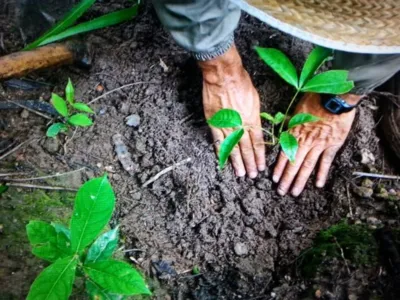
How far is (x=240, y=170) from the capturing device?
5.08 ft

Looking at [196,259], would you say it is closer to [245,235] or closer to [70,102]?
[245,235]

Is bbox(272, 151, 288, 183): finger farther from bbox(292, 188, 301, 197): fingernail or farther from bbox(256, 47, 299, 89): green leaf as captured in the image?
bbox(256, 47, 299, 89): green leaf

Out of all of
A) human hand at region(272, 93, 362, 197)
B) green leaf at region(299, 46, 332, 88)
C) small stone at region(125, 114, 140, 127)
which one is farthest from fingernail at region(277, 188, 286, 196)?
small stone at region(125, 114, 140, 127)

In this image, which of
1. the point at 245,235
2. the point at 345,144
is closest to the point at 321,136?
the point at 345,144

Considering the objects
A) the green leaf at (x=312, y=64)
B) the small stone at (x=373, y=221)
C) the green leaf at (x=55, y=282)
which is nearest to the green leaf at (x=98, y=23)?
the green leaf at (x=312, y=64)

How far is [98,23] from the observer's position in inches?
63.5

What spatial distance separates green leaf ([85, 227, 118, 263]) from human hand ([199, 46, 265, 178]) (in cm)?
57

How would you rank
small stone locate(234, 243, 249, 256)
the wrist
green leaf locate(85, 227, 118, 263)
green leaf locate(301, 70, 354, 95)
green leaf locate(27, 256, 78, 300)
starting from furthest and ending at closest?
the wrist → small stone locate(234, 243, 249, 256) → green leaf locate(301, 70, 354, 95) → green leaf locate(85, 227, 118, 263) → green leaf locate(27, 256, 78, 300)

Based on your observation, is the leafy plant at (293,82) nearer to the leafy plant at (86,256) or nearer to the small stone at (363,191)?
the small stone at (363,191)

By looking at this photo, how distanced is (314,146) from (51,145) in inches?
30.1

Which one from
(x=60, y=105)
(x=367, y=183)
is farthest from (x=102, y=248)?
(x=367, y=183)

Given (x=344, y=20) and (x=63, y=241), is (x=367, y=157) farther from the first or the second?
(x=63, y=241)

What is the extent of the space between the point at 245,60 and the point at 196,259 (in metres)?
0.67

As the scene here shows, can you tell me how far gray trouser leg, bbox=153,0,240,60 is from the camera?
137cm
